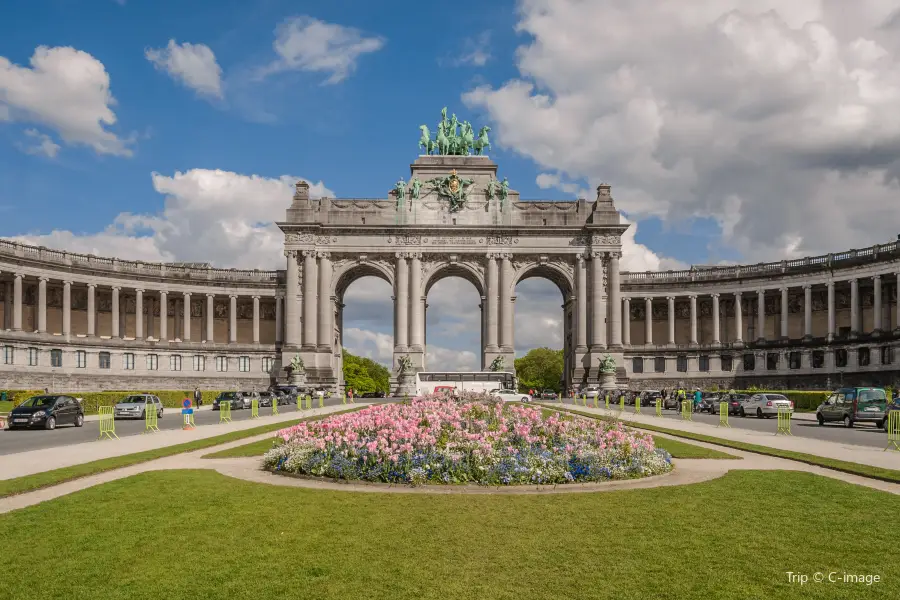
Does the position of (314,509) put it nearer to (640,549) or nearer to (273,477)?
(273,477)

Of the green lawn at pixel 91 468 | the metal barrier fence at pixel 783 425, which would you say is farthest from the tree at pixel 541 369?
the green lawn at pixel 91 468

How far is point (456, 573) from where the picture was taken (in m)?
9.83

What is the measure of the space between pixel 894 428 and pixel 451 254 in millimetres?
65057

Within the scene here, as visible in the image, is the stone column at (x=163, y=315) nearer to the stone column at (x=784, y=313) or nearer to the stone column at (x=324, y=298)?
the stone column at (x=324, y=298)

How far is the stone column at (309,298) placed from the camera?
89.6m

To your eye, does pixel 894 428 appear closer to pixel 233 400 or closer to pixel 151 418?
pixel 151 418

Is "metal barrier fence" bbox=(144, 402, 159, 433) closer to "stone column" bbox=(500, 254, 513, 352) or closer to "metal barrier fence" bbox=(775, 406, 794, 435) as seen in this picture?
"metal barrier fence" bbox=(775, 406, 794, 435)

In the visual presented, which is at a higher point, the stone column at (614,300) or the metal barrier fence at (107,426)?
the stone column at (614,300)

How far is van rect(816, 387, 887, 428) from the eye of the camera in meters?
41.6

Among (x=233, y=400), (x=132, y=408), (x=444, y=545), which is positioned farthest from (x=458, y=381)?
(x=444, y=545)

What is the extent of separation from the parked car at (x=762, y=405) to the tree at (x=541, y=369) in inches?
4402

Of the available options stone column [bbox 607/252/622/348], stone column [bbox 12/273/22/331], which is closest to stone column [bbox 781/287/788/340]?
stone column [bbox 607/252/622/348]

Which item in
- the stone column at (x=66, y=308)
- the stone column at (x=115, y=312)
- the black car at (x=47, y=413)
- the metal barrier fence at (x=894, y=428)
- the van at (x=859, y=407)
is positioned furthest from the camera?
the stone column at (x=115, y=312)

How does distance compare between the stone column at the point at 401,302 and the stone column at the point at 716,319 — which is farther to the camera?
the stone column at the point at 716,319
